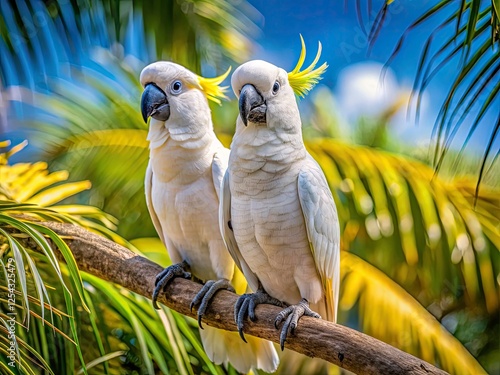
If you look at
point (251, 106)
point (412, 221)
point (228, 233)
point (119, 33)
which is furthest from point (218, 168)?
point (119, 33)

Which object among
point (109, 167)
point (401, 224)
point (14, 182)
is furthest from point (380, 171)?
point (14, 182)

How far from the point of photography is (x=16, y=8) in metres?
2.80

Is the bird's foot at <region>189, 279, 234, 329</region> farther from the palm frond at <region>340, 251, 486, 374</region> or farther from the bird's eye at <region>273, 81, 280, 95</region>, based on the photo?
the palm frond at <region>340, 251, 486, 374</region>

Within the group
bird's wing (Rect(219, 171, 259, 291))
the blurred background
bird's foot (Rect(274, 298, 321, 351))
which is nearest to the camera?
bird's foot (Rect(274, 298, 321, 351))

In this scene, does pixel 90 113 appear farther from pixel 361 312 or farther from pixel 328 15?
pixel 361 312

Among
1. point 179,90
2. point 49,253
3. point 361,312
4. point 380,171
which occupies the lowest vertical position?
point 361,312

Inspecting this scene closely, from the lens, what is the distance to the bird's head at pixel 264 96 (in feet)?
5.72

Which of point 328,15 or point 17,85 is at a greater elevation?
point 328,15

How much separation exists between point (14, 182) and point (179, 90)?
0.88 m

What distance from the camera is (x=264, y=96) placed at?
5.80 feet

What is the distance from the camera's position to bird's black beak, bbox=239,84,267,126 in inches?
68.4

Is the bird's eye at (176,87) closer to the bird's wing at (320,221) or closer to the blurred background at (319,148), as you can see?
the bird's wing at (320,221)
